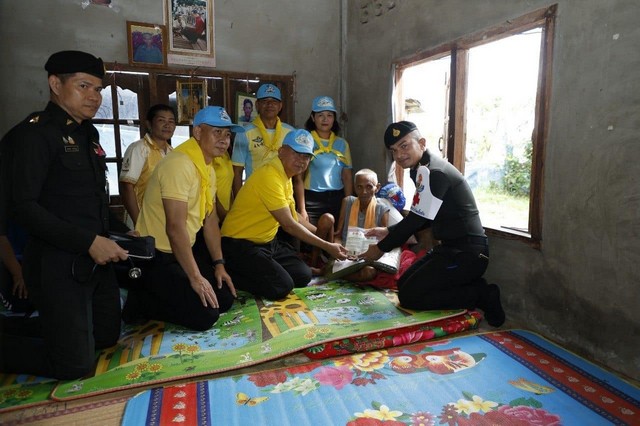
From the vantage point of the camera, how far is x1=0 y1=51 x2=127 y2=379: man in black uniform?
189 cm

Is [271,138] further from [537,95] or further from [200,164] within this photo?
[537,95]

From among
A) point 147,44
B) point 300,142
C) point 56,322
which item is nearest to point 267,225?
point 300,142

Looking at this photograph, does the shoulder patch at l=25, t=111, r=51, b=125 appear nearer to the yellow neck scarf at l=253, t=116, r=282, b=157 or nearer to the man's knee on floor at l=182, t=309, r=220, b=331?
the man's knee on floor at l=182, t=309, r=220, b=331

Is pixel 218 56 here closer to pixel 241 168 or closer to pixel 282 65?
pixel 282 65

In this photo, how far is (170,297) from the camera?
261 cm

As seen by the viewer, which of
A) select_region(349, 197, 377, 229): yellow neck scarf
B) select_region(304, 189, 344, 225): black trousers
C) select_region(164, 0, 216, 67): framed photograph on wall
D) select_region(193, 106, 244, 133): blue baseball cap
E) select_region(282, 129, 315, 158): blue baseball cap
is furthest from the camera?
select_region(164, 0, 216, 67): framed photograph on wall

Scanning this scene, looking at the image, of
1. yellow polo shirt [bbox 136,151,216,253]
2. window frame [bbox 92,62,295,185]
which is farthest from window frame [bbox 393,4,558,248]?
yellow polo shirt [bbox 136,151,216,253]

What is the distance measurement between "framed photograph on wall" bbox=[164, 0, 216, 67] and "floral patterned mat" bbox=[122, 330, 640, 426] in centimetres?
366

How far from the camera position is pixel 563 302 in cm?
259

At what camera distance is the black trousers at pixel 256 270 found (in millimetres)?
3129

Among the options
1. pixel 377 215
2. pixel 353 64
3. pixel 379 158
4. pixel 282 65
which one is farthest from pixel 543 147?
pixel 282 65

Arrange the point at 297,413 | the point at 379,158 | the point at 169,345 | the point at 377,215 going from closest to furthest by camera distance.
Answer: the point at 297,413 → the point at 169,345 → the point at 377,215 → the point at 379,158

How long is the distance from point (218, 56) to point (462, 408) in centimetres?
425

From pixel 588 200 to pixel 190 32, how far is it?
13.4ft
